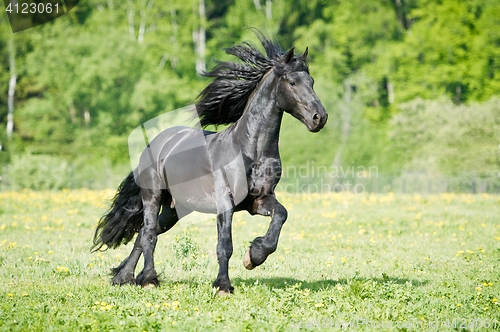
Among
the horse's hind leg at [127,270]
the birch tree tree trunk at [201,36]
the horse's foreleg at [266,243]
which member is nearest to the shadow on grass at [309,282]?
the horse's foreleg at [266,243]

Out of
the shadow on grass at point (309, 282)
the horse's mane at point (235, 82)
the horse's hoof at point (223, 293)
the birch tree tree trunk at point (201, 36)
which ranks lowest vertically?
the shadow on grass at point (309, 282)

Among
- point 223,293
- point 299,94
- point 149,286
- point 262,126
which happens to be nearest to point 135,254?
point 149,286

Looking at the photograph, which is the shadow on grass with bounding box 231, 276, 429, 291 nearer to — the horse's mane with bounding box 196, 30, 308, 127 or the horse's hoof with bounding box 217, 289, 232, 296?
the horse's hoof with bounding box 217, 289, 232, 296

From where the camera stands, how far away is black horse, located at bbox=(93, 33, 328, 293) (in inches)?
289

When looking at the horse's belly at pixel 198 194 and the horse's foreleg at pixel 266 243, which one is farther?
the horse's belly at pixel 198 194

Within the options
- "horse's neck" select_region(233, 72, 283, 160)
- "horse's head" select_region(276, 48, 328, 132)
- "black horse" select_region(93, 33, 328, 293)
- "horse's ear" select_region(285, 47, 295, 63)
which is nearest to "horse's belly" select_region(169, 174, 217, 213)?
"black horse" select_region(93, 33, 328, 293)

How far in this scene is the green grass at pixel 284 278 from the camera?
619 cm

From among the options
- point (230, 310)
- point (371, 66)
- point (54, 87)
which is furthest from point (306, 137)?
point (230, 310)

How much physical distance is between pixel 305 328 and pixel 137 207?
4.28 m

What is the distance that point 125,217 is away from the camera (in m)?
9.37

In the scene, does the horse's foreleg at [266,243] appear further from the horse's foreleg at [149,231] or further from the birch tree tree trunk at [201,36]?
the birch tree tree trunk at [201,36]

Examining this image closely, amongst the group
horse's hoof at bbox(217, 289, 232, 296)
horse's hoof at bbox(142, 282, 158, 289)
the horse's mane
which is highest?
the horse's mane

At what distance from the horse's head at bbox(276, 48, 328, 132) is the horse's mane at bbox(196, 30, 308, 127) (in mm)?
346

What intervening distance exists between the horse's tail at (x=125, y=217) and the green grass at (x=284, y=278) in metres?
0.55
